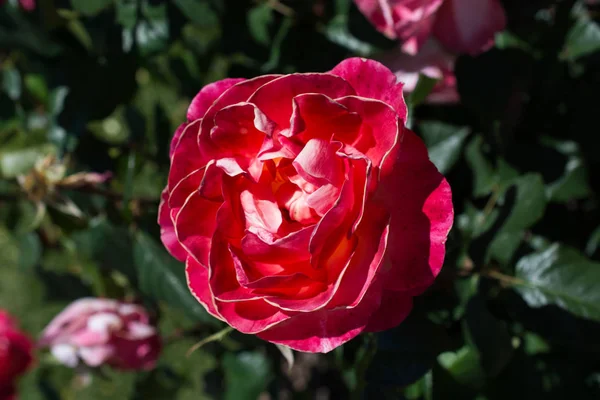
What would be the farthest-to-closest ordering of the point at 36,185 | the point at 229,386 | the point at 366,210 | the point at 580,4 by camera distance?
1. the point at 229,386
2. the point at 580,4
3. the point at 36,185
4. the point at 366,210

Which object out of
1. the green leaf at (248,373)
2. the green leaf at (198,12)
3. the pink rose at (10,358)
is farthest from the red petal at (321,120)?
the pink rose at (10,358)

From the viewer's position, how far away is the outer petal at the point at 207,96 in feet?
1.81

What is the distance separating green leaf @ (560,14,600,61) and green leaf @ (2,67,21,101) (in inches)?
39.5

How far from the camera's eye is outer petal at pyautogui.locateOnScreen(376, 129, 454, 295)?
50 cm

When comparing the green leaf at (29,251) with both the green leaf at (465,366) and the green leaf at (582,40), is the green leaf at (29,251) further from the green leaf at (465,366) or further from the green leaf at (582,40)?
the green leaf at (582,40)

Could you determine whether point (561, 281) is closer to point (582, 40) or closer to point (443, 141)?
point (443, 141)

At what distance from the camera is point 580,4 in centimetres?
99

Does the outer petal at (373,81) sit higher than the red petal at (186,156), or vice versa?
the outer petal at (373,81)

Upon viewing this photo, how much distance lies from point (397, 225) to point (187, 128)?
0.70 ft

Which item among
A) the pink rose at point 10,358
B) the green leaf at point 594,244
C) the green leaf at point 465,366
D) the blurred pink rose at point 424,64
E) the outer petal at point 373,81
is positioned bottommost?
the pink rose at point 10,358

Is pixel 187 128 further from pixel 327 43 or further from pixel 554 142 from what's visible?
pixel 554 142

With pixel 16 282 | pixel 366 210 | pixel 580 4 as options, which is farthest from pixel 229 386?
pixel 16 282

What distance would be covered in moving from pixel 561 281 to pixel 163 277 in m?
0.55

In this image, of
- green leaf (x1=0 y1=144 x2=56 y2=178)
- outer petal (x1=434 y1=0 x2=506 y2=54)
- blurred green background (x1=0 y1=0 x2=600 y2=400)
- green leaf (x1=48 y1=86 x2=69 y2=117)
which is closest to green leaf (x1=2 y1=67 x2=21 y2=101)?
blurred green background (x1=0 y1=0 x2=600 y2=400)
